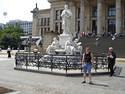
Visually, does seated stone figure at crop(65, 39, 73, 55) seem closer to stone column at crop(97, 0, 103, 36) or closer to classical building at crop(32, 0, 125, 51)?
classical building at crop(32, 0, 125, 51)

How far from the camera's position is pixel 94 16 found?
85312 mm

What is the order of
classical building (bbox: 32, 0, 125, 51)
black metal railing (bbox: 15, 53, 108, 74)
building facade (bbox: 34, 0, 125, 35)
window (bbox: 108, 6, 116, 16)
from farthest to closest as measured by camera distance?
window (bbox: 108, 6, 116, 16), classical building (bbox: 32, 0, 125, 51), building facade (bbox: 34, 0, 125, 35), black metal railing (bbox: 15, 53, 108, 74)

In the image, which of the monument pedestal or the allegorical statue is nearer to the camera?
the allegorical statue

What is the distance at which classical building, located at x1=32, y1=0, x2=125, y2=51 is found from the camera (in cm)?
7550

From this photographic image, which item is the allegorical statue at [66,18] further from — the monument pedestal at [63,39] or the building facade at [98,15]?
the building facade at [98,15]

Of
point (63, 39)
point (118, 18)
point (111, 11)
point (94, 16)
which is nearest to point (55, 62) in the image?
point (63, 39)

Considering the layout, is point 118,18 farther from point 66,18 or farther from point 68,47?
point 68,47

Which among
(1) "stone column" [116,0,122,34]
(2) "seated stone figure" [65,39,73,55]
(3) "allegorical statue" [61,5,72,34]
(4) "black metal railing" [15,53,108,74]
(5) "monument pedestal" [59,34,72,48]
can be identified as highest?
(1) "stone column" [116,0,122,34]

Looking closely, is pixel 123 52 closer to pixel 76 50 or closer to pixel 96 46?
pixel 96 46

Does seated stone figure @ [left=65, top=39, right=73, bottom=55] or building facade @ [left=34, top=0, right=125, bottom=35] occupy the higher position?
building facade @ [left=34, top=0, right=125, bottom=35]

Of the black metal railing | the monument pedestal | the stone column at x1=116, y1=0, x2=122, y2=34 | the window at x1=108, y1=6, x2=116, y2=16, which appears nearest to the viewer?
the black metal railing

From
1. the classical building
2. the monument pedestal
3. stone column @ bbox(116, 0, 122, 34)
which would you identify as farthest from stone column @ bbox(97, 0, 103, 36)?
the monument pedestal

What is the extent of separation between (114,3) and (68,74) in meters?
59.0

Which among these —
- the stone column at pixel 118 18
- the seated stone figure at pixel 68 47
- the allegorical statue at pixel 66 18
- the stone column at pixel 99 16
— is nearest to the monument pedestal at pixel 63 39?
the allegorical statue at pixel 66 18
